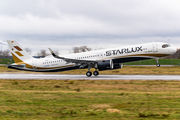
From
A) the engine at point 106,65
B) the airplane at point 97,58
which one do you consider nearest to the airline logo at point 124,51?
the airplane at point 97,58

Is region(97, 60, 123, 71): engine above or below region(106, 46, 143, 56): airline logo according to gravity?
below

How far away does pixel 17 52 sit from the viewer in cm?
3152

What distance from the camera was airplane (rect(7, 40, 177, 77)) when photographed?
27484 mm

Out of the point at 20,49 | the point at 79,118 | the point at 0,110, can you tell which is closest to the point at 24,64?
the point at 20,49

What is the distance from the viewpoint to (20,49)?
104ft

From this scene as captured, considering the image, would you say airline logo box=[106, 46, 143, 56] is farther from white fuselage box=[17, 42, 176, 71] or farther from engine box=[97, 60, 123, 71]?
engine box=[97, 60, 123, 71]

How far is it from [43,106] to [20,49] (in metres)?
23.3

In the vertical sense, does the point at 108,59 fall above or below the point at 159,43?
below

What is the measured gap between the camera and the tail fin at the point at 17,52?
31172 millimetres

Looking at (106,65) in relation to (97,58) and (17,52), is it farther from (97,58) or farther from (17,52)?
(17,52)

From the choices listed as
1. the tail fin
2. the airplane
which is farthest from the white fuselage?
the tail fin

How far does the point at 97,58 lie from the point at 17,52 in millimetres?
12927

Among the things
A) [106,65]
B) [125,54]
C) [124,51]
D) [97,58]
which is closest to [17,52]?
[97,58]

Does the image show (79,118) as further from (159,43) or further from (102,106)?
(159,43)
